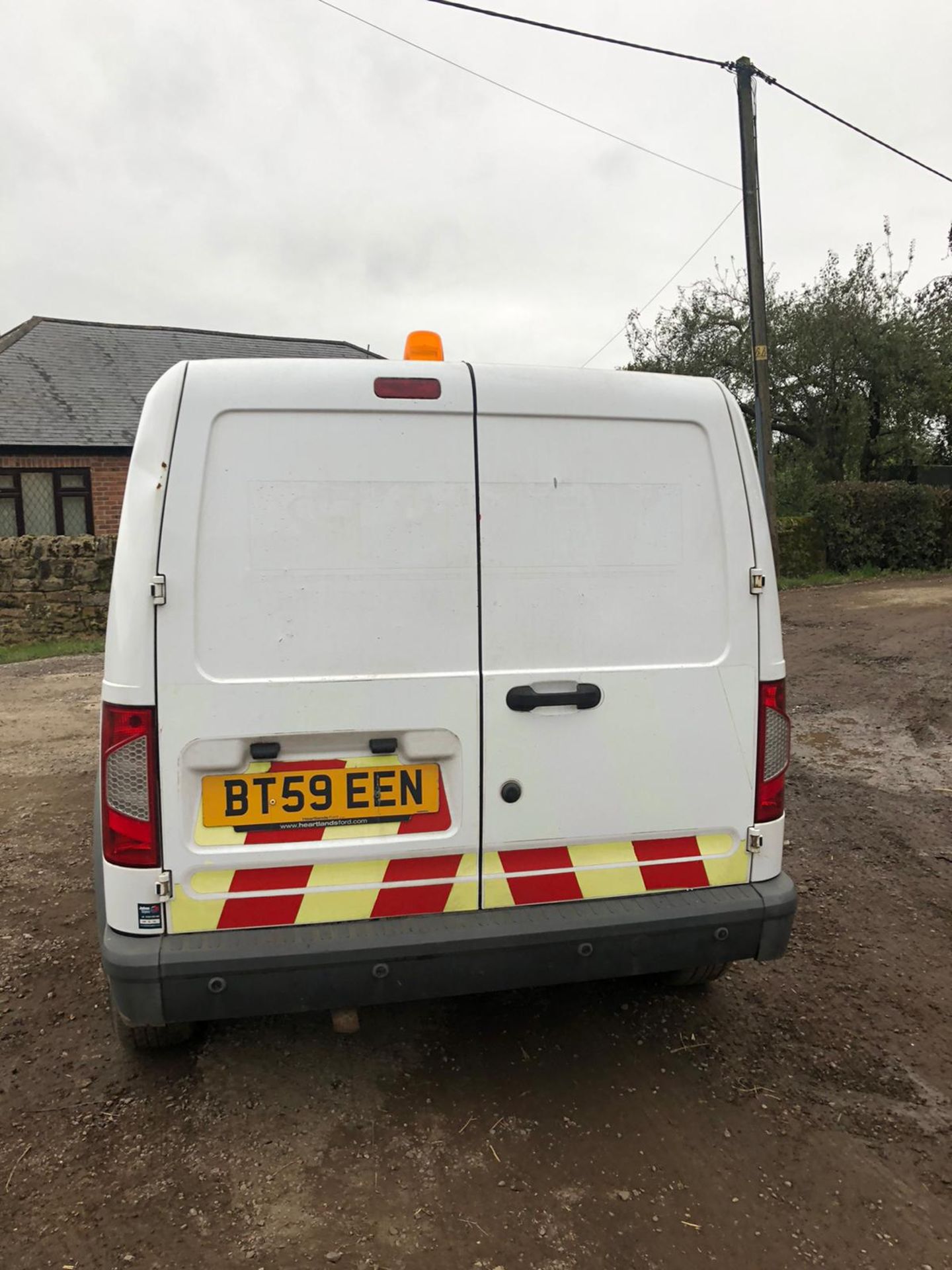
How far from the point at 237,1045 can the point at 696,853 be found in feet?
5.68

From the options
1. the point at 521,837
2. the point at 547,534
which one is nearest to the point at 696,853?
the point at 521,837

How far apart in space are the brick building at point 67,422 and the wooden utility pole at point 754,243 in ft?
34.2

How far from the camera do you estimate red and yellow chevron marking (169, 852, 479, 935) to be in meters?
2.50

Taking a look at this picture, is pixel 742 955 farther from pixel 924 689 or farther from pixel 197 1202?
pixel 924 689

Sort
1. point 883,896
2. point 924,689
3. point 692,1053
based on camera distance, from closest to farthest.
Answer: point 692,1053 → point 883,896 → point 924,689

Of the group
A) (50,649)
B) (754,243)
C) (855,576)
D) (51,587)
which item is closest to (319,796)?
(754,243)

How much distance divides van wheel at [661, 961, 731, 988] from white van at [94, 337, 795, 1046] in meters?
0.57

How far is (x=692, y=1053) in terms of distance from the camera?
121 inches

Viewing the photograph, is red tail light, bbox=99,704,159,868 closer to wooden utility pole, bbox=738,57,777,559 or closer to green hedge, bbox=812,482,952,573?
wooden utility pole, bbox=738,57,777,559

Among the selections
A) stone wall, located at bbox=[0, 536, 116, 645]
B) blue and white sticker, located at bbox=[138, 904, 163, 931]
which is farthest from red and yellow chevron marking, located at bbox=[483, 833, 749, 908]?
stone wall, located at bbox=[0, 536, 116, 645]

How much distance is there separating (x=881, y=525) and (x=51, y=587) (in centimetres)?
1600

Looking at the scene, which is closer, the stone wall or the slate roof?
the stone wall

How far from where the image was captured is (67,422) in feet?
58.9

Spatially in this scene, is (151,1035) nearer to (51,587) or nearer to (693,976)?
(693,976)
